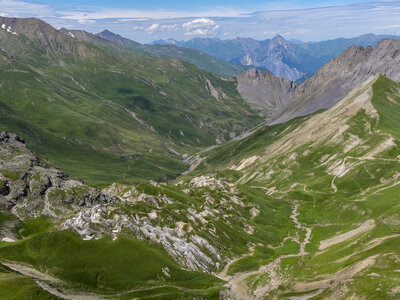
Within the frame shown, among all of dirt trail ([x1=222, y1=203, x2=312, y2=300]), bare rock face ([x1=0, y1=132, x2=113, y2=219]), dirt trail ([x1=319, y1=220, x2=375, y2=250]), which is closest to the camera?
dirt trail ([x1=222, y1=203, x2=312, y2=300])

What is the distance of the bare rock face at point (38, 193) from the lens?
518 feet

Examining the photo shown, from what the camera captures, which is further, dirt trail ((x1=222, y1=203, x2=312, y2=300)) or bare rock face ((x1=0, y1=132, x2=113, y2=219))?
bare rock face ((x1=0, y1=132, x2=113, y2=219))

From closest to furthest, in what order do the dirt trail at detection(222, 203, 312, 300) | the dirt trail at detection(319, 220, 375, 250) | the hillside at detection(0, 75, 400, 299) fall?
the hillside at detection(0, 75, 400, 299) < the dirt trail at detection(222, 203, 312, 300) < the dirt trail at detection(319, 220, 375, 250)

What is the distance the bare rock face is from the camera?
158000mm

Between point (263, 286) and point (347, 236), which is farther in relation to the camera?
point (347, 236)

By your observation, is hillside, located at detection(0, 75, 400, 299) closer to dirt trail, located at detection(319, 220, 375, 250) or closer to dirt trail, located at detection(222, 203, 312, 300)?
dirt trail, located at detection(222, 203, 312, 300)

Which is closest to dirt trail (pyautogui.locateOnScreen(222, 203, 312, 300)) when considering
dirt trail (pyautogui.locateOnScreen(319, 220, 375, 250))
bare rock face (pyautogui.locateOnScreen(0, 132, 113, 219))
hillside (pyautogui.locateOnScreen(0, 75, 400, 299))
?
hillside (pyautogui.locateOnScreen(0, 75, 400, 299))

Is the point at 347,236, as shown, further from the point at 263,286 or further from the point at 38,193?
the point at 38,193

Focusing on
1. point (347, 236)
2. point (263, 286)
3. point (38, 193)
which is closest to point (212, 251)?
point (263, 286)

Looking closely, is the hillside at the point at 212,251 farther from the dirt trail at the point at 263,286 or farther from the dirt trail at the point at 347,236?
the dirt trail at the point at 347,236

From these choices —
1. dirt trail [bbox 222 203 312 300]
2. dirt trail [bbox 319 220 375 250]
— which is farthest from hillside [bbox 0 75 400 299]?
dirt trail [bbox 319 220 375 250]

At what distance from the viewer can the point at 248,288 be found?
103 meters

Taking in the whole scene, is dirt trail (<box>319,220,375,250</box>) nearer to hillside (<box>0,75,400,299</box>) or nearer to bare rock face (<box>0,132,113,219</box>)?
hillside (<box>0,75,400,299</box>)

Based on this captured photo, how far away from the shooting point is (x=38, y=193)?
550 feet
